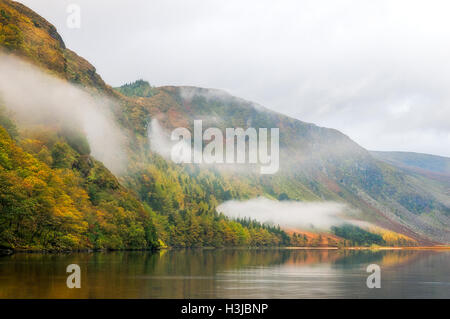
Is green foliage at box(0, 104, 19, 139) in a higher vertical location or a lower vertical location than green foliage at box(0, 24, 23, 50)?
lower

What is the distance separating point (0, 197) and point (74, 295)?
61.3 metres

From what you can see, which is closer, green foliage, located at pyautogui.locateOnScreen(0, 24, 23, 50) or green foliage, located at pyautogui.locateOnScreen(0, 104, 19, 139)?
green foliage, located at pyautogui.locateOnScreen(0, 104, 19, 139)

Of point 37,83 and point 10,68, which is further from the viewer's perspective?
point 37,83

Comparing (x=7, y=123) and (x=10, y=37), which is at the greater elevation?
(x=10, y=37)

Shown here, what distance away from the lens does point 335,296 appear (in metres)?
49.2

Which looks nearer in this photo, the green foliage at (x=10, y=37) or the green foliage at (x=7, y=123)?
the green foliage at (x=7, y=123)

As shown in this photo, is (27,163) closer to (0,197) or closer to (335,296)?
(0,197)

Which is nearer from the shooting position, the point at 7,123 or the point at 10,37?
the point at 7,123

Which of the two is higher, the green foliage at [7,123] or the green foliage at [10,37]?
the green foliage at [10,37]
